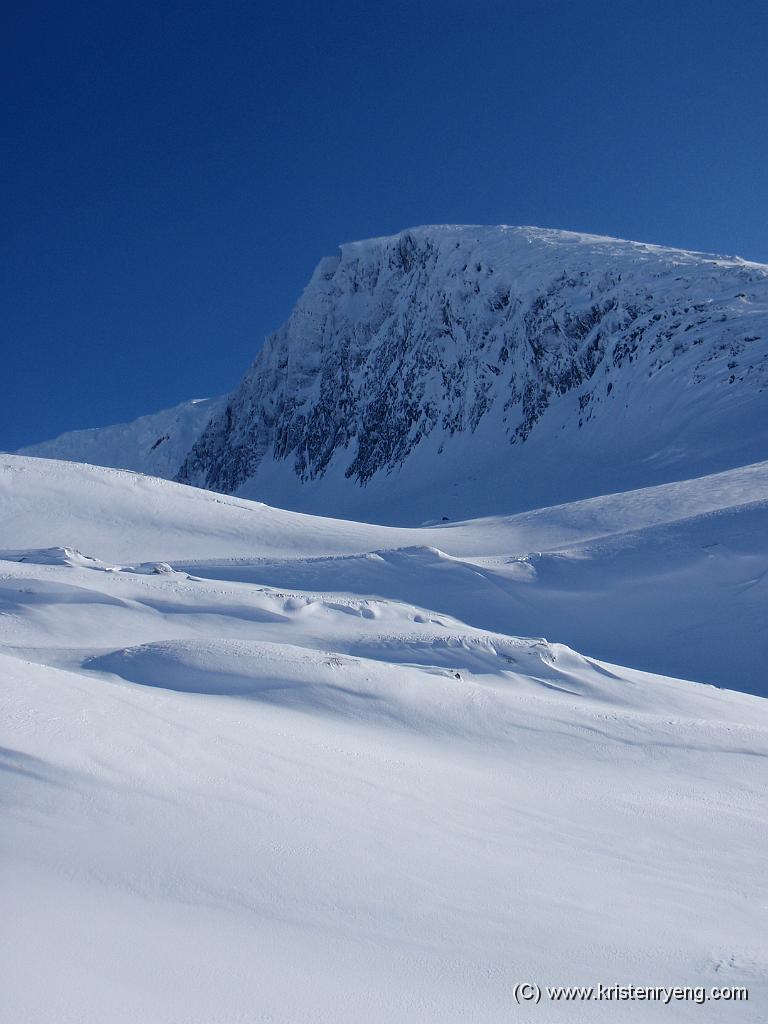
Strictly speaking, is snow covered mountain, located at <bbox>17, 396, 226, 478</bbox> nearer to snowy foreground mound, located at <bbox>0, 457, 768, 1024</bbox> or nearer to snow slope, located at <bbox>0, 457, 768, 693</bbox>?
snow slope, located at <bbox>0, 457, 768, 693</bbox>

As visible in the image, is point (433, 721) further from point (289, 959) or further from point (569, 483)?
point (569, 483)

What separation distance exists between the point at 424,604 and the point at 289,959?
12.2 metres

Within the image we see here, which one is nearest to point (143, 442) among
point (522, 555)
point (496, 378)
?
point (496, 378)

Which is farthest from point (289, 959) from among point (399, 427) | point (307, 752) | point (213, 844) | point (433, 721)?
point (399, 427)

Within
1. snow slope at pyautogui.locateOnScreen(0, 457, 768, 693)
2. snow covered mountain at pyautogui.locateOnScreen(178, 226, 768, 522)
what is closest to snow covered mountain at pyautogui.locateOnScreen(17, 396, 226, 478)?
snow covered mountain at pyautogui.locateOnScreen(178, 226, 768, 522)

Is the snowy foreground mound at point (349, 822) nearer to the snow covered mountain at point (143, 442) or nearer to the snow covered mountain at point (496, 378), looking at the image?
the snow covered mountain at point (496, 378)

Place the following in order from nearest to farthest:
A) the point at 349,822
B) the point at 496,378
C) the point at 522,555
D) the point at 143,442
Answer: the point at 349,822, the point at 522,555, the point at 496,378, the point at 143,442

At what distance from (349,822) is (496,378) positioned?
159 feet

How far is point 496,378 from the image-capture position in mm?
51031

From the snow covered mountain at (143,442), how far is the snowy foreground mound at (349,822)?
88.3 meters

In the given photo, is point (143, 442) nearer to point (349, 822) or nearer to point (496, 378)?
point (496, 378)

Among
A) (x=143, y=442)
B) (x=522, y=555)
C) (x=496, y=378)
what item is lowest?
(x=522, y=555)

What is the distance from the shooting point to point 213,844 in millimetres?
3711

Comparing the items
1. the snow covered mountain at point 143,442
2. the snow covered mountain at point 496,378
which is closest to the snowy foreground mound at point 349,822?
the snow covered mountain at point 496,378
